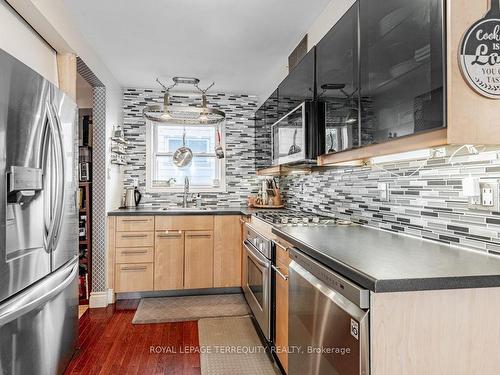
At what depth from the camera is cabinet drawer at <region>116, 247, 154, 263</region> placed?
3.31 meters

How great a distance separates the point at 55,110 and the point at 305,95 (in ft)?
4.89

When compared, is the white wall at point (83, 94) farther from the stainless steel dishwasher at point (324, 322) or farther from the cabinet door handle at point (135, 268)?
the stainless steel dishwasher at point (324, 322)

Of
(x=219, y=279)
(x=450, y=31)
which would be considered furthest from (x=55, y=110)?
(x=219, y=279)

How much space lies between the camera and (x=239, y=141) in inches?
168

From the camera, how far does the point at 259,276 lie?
251cm

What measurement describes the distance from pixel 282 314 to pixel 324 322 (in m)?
0.72

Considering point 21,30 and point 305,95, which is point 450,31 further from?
point 21,30

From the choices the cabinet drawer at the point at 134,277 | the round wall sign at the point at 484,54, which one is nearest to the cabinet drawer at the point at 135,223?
the cabinet drawer at the point at 134,277

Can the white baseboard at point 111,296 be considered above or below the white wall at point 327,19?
below

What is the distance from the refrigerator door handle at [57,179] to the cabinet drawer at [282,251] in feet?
4.16

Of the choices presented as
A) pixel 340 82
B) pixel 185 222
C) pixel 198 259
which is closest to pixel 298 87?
pixel 340 82

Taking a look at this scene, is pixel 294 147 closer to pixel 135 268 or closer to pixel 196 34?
pixel 196 34

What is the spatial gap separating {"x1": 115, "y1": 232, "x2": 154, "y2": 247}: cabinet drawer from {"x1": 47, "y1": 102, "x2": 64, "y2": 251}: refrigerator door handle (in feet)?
5.01

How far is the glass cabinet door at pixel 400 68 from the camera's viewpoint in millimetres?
1057
